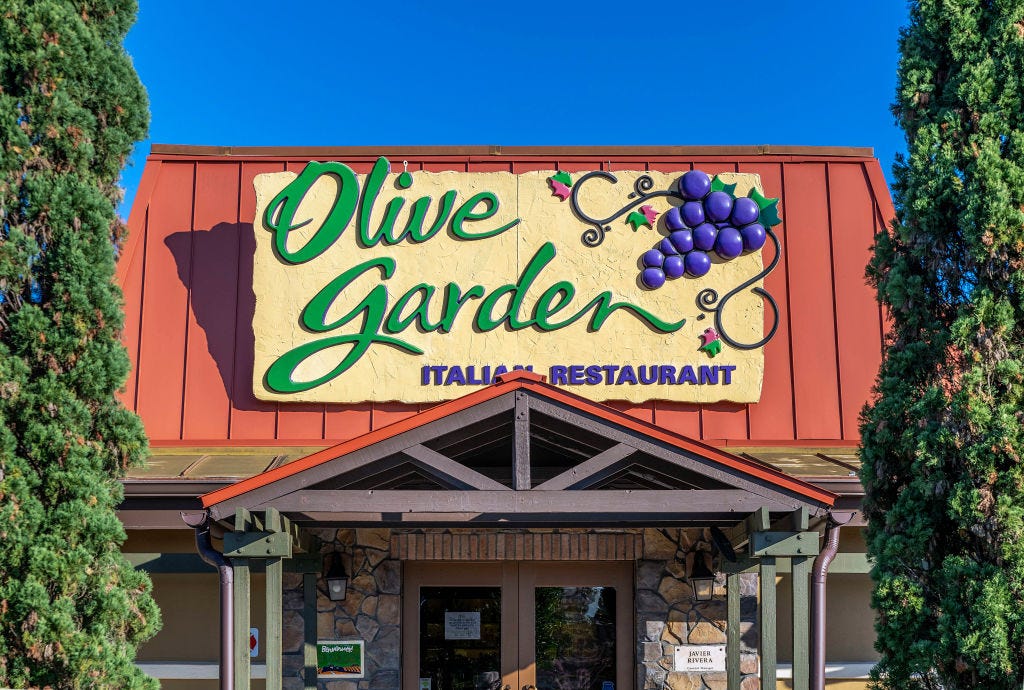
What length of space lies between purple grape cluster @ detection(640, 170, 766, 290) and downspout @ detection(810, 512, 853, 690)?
3.12 metres

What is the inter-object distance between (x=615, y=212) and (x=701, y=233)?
835 mm

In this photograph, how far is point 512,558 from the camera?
8516 mm

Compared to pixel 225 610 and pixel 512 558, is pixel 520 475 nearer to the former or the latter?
pixel 225 610

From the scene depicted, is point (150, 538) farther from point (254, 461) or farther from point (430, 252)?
point (430, 252)

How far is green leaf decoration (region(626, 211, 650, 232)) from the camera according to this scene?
9.55 meters

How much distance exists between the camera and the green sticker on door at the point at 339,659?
8.38m

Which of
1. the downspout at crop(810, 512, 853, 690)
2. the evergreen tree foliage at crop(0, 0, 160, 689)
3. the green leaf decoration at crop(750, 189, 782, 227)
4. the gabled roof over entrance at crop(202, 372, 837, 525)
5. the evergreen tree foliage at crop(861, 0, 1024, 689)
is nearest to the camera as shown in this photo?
the evergreen tree foliage at crop(861, 0, 1024, 689)

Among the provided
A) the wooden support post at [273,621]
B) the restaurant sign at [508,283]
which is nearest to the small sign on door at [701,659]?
the restaurant sign at [508,283]

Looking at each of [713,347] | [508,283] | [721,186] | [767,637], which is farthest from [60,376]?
[721,186]

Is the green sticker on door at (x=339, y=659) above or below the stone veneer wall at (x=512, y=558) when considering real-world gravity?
below

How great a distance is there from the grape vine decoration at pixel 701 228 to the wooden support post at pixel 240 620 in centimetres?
450

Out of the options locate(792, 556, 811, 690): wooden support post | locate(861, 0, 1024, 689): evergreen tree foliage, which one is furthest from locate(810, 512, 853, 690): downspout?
locate(861, 0, 1024, 689): evergreen tree foliage

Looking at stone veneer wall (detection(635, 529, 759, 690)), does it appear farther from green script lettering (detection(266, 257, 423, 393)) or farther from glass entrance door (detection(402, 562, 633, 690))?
green script lettering (detection(266, 257, 423, 393))

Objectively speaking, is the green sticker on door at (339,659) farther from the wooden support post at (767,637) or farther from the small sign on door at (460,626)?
the wooden support post at (767,637)
